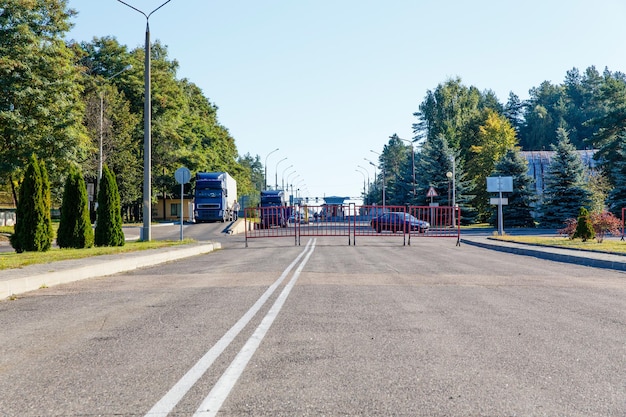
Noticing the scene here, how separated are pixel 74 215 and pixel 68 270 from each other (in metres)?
8.32

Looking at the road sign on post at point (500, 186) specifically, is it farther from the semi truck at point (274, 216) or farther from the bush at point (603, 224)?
the semi truck at point (274, 216)

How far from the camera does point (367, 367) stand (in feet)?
16.8

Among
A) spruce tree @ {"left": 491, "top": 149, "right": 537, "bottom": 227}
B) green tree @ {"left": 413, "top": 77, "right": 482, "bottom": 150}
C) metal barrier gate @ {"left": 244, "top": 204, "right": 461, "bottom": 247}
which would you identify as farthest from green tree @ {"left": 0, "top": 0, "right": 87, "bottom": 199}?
green tree @ {"left": 413, "top": 77, "right": 482, "bottom": 150}

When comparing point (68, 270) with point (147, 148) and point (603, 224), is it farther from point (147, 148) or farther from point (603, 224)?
point (603, 224)

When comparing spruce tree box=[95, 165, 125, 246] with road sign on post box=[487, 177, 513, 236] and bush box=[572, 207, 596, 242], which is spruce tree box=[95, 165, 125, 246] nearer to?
bush box=[572, 207, 596, 242]

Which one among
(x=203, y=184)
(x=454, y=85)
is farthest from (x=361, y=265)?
(x=454, y=85)

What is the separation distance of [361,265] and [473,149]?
58.4 meters

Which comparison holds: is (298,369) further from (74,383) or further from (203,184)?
(203,184)

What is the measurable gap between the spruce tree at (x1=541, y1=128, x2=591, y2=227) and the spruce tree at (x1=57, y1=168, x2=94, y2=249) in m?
35.8

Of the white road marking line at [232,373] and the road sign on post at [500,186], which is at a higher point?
the road sign on post at [500,186]

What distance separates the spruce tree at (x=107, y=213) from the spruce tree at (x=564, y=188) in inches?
1352

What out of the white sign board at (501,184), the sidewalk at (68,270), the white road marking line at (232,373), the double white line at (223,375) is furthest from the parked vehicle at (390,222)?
the white road marking line at (232,373)

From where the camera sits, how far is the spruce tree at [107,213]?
854 inches

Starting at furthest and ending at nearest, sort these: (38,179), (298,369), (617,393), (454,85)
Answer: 1. (454,85)
2. (38,179)
3. (298,369)
4. (617,393)
